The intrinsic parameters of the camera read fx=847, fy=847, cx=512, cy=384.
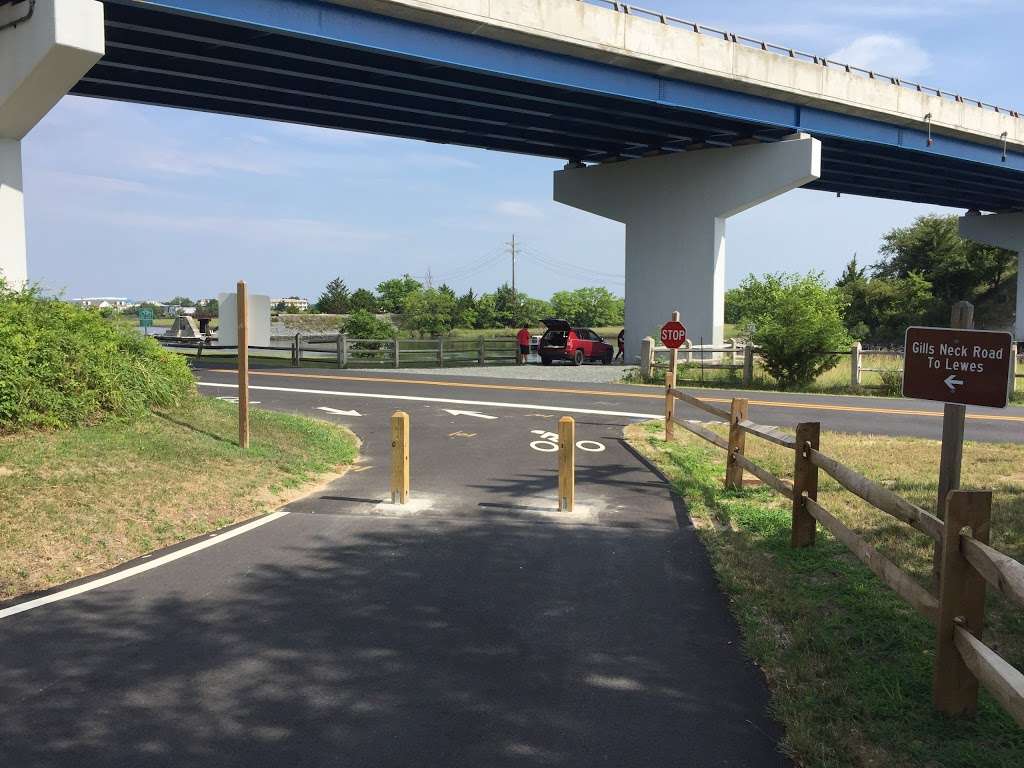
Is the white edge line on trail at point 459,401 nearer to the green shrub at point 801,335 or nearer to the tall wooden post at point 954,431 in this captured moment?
the green shrub at point 801,335

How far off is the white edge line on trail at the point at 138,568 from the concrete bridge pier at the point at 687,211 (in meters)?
29.3

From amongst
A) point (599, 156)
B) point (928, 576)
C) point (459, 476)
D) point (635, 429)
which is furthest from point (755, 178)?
point (928, 576)

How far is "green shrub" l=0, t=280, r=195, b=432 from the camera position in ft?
31.8

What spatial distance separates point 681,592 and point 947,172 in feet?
150

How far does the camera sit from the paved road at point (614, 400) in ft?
58.0

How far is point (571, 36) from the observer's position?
26.5 metres

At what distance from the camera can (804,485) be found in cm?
746

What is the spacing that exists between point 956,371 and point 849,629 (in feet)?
6.20

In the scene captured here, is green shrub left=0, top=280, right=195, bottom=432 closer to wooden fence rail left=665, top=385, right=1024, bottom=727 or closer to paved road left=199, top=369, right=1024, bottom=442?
paved road left=199, top=369, right=1024, bottom=442

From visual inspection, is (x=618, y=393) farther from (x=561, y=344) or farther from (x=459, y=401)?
(x=561, y=344)

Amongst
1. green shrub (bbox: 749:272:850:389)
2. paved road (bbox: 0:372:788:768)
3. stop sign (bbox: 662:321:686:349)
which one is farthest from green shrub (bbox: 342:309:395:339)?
paved road (bbox: 0:372:788:768)

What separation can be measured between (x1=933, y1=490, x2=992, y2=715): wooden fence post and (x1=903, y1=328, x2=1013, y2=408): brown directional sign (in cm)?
131

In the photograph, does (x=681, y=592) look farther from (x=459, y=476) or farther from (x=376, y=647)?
(x=459, y=476)

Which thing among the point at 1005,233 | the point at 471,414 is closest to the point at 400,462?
the point at 471,414
